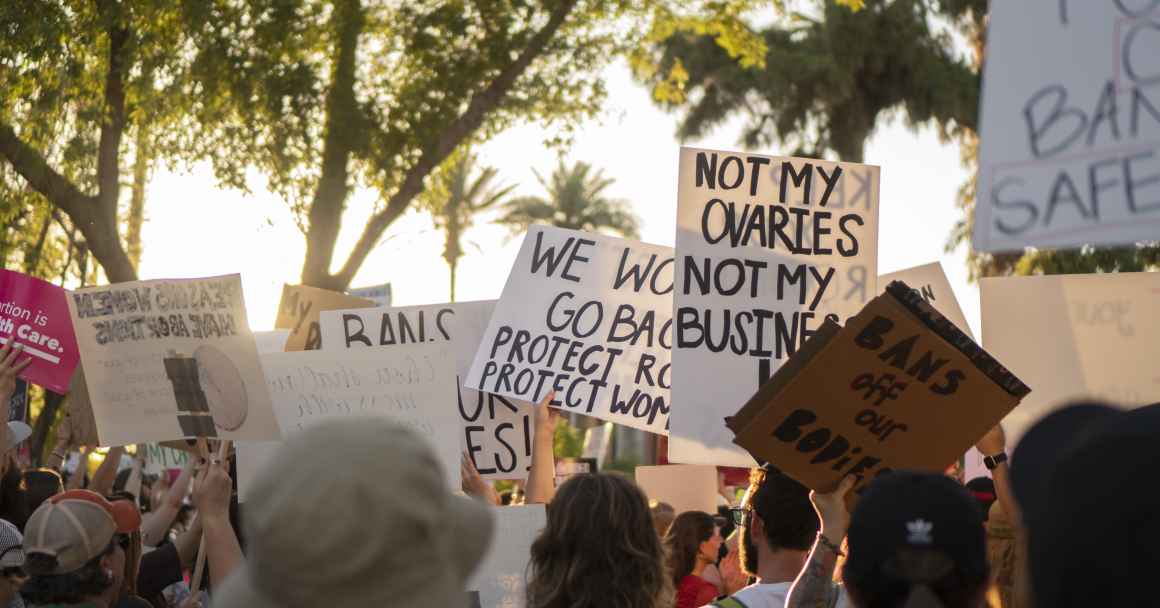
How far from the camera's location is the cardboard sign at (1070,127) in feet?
10.3

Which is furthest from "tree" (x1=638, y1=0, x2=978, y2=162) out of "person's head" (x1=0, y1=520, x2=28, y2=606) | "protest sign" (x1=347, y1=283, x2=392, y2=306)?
"person's head" (x1=0, y1=520, x2=28, y2=606)

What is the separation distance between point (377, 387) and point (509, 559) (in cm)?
109

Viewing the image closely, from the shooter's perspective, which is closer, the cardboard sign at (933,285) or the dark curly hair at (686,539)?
the dark curly hair at (686,539)

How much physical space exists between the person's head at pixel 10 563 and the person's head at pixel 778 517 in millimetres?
2494

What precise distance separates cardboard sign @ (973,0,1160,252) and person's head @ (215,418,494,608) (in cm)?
166

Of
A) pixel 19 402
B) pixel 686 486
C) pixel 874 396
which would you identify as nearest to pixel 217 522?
pixel 874 396

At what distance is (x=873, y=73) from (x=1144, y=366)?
3279 cm

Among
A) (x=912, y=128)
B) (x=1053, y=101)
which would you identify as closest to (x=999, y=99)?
(x=1053, y=101)

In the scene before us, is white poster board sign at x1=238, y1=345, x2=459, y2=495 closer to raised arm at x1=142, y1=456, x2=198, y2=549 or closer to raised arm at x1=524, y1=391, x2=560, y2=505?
raised arm at x1=524, y1=391, x2=560, y2=505

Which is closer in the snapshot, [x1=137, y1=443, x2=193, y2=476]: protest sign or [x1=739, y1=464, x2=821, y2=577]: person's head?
[x1=739, y1=464, x2=821, y2=577]: person's head

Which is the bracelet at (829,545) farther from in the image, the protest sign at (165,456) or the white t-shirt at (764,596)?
the protest sign at (165,456)

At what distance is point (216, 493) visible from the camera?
4605 millimetres

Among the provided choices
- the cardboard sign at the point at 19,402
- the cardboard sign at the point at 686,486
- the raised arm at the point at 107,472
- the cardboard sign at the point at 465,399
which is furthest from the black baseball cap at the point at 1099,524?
the cardboard sign at the point at 19,402

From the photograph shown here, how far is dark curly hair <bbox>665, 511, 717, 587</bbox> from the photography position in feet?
21.4
